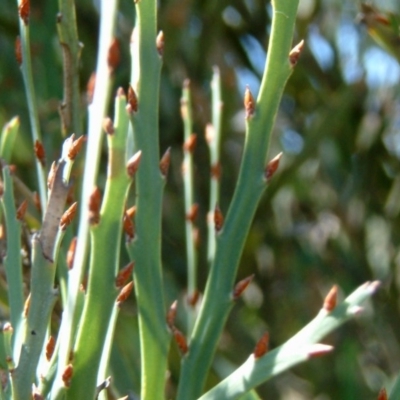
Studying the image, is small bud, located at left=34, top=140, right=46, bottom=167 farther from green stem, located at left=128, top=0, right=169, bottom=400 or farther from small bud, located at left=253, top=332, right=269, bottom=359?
small bud, located at left=253, top=332, right=269, bottom=359

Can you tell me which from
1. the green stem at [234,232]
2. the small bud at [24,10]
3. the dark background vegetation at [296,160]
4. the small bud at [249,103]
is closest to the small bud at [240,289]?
the green stem at [234,232]

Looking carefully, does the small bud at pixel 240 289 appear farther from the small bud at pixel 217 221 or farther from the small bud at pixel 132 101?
the small bud at pixel 132 101

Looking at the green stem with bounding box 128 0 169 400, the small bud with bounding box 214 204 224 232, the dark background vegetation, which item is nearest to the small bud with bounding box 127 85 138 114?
the green stem with bounding box 128 0 169 400

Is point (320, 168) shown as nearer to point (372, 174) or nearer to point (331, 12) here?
point (372, 174)

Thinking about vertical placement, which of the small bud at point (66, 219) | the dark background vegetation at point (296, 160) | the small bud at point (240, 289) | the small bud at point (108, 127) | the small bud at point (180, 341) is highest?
the small bud at point (108, 127)

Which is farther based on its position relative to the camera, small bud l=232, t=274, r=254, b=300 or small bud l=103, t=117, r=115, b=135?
small bud l=232, t=274, r=254, b=300

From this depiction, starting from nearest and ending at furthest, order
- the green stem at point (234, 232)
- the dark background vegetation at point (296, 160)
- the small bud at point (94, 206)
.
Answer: the small bud at point (94, 206) → the green stem at point (234, 232) → the dark background vegetation at point (296, 160)

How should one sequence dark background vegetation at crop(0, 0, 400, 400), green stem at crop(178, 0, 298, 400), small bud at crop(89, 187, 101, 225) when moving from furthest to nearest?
dark background vegetation at crop(0, 0, 400, 400), green stem at crop(178, 0, 298, 400), small bud at crop(89, 187, 101, 225)
